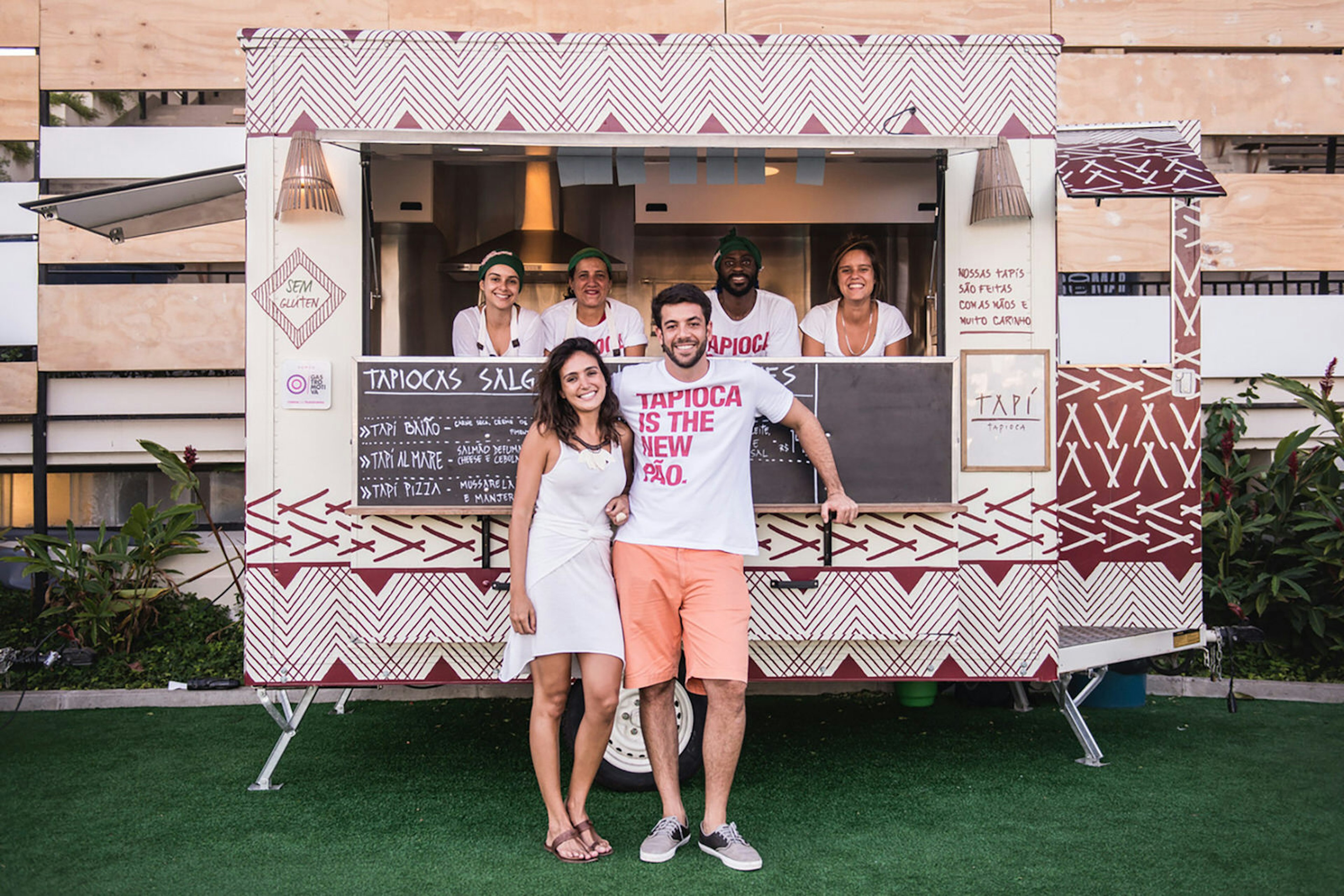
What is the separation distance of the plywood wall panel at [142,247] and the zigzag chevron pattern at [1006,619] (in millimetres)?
5158

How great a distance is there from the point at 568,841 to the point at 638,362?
5.66 feet

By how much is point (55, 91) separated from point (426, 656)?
203 inches

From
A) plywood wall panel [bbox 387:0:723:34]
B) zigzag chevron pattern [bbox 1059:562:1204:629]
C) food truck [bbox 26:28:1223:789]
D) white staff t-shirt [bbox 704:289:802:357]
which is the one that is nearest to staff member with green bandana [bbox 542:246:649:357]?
white staff t-shirt [bbox 704:289:802:357]

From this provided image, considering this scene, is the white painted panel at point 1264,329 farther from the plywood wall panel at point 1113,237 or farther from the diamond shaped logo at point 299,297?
the diamond shaped logo at point 299,297

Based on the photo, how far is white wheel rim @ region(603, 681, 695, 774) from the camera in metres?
4.13

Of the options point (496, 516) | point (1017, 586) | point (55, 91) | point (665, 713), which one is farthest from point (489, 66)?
point (55, 91)

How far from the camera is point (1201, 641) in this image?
4719 millimetres

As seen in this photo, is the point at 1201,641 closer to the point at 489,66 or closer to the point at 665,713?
the point at 665,713

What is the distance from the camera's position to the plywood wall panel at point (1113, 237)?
6.80m

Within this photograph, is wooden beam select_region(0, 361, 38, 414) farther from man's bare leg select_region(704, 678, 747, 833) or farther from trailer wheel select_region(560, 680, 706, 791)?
man's bare leg select_region(704, 678, 747, 833)

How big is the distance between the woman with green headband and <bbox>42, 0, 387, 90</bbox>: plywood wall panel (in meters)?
3.04

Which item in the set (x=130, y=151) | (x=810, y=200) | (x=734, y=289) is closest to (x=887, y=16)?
(x=810, y=200)

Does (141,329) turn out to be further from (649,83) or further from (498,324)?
(649,83)

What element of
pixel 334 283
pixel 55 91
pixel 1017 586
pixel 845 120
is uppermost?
pixel 55 91
